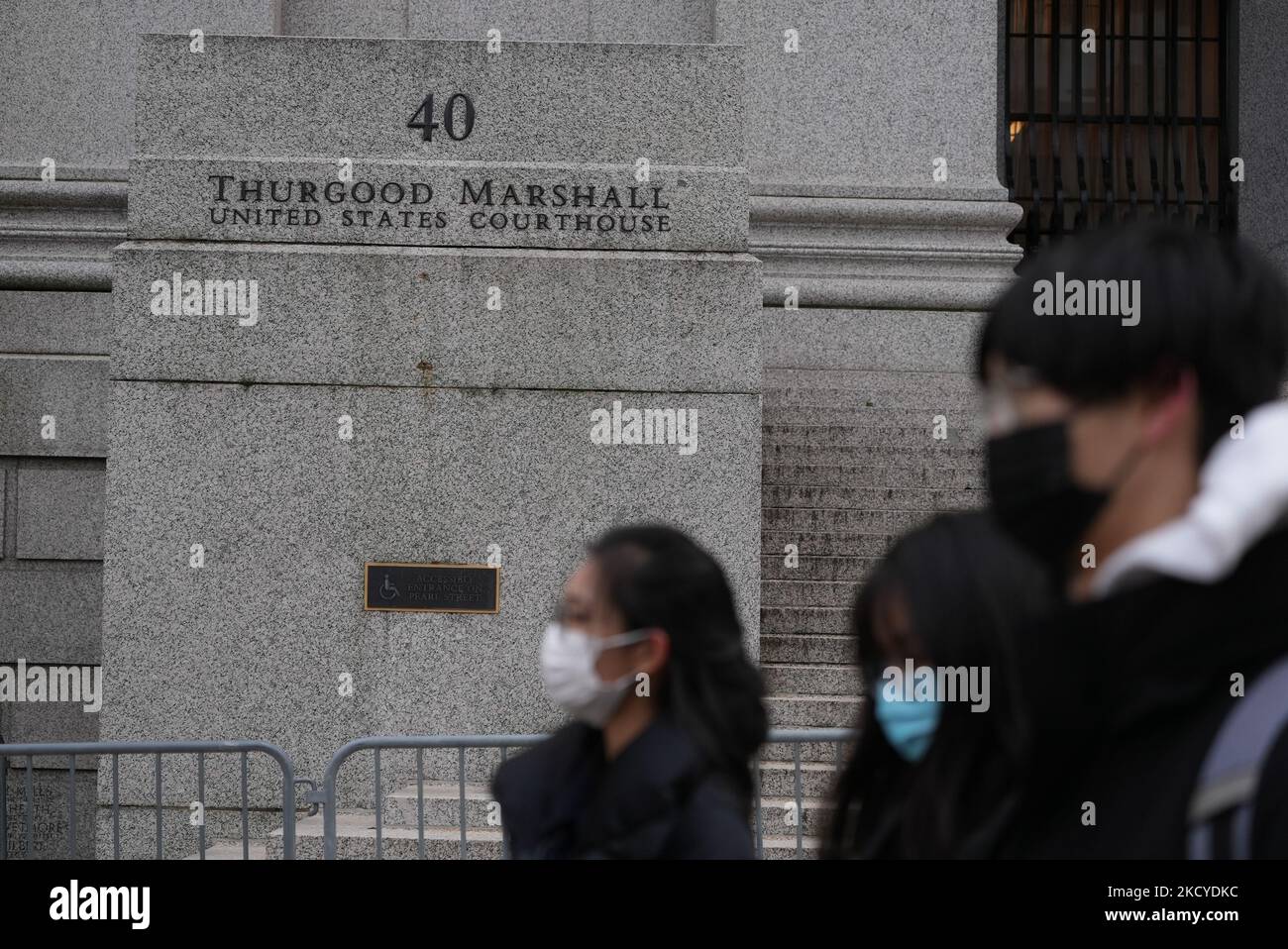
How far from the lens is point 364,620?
24.7ft

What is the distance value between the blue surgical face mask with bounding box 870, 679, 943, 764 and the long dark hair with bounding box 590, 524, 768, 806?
0.65 metres

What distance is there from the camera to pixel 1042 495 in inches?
64.0

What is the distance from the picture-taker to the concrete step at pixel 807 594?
8422 mm

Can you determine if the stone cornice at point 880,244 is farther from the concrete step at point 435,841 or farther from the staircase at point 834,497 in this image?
the concrete step at point 435,841

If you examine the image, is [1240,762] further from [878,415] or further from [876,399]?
[876,399]

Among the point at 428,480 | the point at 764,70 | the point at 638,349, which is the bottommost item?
the point at 428,480

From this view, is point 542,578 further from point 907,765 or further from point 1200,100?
point 1200,100

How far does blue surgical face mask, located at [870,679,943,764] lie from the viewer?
71.6 inches

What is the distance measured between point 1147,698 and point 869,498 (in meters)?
7.58

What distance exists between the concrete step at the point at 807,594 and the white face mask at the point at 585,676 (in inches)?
225

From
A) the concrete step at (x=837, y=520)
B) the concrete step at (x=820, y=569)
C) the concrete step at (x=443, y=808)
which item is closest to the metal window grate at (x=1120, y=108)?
the concrete step at (x=837, y=520)
